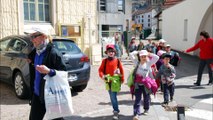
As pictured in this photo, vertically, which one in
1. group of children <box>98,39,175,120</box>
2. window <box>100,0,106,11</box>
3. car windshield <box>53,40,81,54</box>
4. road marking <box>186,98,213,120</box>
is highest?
window <box>100,0,106,11</box>

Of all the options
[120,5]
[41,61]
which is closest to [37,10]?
[41,61]

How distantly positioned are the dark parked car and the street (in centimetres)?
41

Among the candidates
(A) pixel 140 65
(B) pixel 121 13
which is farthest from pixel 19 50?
(B) pixel 121 13

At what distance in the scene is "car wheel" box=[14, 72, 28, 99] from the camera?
7281 millimetres

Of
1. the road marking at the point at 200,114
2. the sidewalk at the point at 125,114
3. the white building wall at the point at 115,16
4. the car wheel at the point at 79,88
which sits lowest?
the road marking at the point at 200,114

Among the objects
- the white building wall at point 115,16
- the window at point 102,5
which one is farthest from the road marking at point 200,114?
the window at point 102,5

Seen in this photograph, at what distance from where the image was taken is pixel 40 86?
379 cm

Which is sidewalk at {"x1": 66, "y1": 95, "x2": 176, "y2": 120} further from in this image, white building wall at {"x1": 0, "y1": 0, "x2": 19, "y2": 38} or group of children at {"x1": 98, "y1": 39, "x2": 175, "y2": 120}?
white building wall at {"x1": 0, "y1": 0, "x2": 19, "y2": 38}

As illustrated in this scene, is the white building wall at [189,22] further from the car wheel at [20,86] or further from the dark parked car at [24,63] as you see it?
the car wheel at [20,86]

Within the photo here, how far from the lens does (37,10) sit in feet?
43.2

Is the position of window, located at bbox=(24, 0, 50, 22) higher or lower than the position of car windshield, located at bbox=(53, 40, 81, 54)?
higher

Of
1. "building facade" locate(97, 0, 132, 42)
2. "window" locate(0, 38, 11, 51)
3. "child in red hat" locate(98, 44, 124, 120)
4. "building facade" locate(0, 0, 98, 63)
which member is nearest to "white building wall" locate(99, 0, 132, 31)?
"building facade" locate(97, 0, 132, 42)

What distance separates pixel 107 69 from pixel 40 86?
7.37 feet

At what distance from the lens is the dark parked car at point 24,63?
7.33 m
